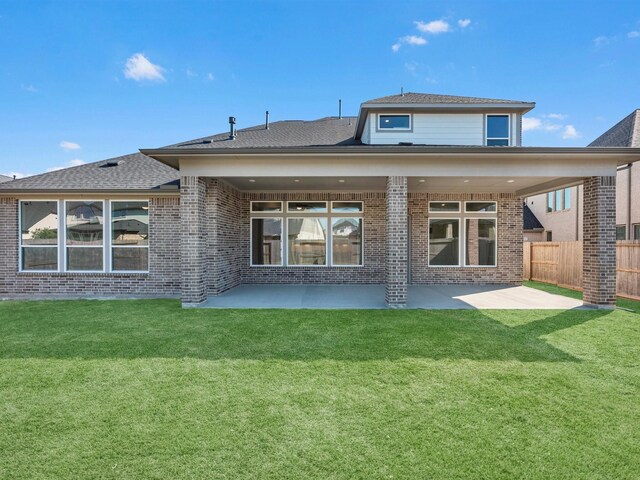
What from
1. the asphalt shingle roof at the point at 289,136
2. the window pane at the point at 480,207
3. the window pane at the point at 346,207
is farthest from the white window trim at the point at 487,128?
the window pane at the point at 346,207

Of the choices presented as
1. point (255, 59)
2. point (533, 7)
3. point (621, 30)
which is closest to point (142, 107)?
point (255, 59)

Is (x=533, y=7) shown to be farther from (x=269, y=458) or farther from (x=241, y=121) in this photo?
(x=269, y=458)

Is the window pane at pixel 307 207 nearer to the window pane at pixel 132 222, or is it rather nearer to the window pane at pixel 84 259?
the window pane at pixel 132 222

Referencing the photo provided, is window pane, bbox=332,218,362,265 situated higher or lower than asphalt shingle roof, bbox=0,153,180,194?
lower

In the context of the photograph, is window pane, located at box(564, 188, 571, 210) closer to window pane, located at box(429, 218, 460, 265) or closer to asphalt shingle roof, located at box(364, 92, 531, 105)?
window pane, located at box(429, 218, 460, 265)

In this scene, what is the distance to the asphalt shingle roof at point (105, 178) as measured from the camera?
9.22m

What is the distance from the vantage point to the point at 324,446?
8.82 ft

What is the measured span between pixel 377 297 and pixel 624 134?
13772mm

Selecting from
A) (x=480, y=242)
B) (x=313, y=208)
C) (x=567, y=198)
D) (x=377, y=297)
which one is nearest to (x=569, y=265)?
(x=480, y=242)

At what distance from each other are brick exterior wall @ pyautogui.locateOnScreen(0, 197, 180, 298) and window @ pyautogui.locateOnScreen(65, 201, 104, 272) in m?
0.44

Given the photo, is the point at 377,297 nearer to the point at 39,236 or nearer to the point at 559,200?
the point at 39,236

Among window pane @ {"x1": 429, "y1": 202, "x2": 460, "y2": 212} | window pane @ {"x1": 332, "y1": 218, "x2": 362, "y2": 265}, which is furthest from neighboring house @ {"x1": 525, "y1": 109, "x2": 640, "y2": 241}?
window pane @ {"x1": 332, "y1": 218, "x2": 362, "y2": 265}

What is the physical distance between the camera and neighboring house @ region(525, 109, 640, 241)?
45.0 ft

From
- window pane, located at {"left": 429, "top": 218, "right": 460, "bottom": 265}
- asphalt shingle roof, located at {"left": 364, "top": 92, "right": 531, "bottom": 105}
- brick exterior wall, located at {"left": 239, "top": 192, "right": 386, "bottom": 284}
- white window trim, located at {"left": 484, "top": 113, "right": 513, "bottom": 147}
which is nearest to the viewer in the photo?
asphalt shingle roof, located at {"left": 364, "top": 92, "right": 531, "bottom": 105}
